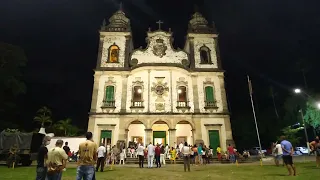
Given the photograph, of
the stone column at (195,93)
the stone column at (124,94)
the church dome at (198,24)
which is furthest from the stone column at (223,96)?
the stone column at (124,94)

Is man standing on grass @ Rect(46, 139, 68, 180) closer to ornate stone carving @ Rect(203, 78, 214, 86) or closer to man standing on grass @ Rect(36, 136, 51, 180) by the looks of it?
man standing on grass @ Rect(36, 136, 51, 180)

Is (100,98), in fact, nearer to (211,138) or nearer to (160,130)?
(160,130)

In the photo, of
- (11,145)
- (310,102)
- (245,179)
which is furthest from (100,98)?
(310,102)

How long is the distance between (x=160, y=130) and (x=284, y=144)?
17435 millimetres

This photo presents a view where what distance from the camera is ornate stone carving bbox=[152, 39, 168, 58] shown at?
26802 mm

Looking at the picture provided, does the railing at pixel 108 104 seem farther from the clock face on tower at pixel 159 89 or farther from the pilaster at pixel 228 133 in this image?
the pilaster at pixel 228 133

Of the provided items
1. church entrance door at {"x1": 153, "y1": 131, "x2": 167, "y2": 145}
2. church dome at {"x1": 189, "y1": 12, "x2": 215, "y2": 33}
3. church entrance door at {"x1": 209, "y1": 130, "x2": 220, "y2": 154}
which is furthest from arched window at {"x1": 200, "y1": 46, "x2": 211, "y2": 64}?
church entrance door at {"x1": 153, "y1": 131, "x2": 167, "y2": 145}

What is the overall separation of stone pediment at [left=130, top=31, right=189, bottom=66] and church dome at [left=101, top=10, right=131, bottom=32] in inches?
137

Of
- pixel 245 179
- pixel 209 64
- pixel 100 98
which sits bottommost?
pixel 245 179

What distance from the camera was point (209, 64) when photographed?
1064 inches

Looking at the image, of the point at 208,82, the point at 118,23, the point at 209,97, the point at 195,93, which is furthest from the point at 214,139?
the point at 118,23

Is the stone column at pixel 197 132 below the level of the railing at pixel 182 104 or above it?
below

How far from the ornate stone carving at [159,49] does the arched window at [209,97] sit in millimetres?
6644

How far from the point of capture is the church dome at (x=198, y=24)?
28.7m
